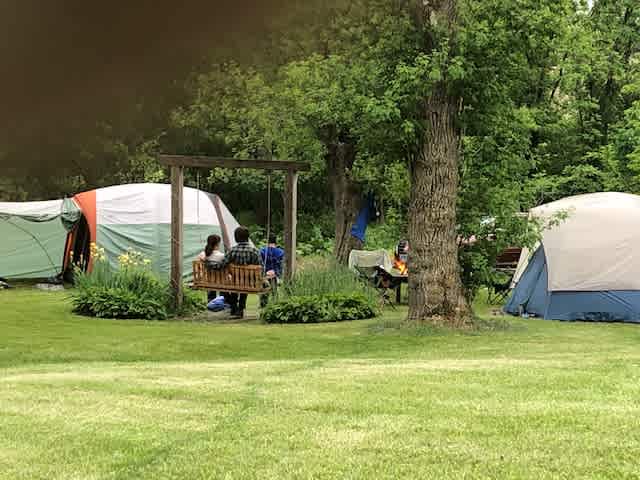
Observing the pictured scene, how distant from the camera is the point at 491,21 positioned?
1229 centimetres

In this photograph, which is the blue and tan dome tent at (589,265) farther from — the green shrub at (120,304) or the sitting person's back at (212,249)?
the green shrub at (120,304)

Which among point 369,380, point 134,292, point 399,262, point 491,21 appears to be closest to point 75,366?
point 369,380

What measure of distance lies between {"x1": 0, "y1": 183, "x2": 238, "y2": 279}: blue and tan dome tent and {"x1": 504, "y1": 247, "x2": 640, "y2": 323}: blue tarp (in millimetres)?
8143

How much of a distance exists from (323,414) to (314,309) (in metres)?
8.98

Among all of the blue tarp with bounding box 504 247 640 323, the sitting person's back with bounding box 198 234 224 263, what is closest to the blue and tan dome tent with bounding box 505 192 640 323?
the blue tarp with bounding box 504 247 640 323

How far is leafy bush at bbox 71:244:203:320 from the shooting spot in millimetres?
14445

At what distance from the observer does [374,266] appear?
1803 centimetres

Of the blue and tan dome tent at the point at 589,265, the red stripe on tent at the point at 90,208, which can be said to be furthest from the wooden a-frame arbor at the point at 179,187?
the red stripe on tent at the point at 90,208

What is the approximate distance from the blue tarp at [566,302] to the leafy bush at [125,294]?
585 cm

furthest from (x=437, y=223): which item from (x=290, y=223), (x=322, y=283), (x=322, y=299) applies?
(x=290, y=223)

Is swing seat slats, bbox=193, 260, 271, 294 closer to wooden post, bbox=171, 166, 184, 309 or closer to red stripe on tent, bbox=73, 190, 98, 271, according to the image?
wooden post, bbox=171, 166, 184, 309

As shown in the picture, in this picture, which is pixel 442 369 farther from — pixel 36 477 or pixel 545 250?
pixel 545 250

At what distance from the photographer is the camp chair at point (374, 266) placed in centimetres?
1778

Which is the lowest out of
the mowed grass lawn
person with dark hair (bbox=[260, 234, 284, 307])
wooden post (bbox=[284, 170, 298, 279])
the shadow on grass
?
the shadow on grass
